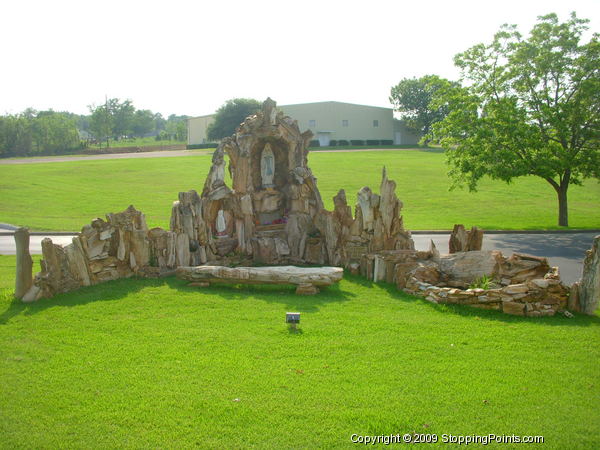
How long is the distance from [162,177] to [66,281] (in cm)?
3144

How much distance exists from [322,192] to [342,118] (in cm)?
3536

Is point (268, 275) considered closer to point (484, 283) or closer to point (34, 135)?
point (484, 283)

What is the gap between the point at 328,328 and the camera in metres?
8.60

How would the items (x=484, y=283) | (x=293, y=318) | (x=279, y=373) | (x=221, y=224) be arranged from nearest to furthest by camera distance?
(x=279, y=373) → (x=293, y=318) → (x=484, y=283) → (x=221, y=224)

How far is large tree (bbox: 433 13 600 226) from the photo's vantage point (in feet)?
67.1

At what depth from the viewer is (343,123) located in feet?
221

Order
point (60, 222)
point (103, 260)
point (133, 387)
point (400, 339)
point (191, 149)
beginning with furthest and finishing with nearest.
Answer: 1. point (191, 149)
2. point (60, 222)
3. point (103, 260)
4. point (400, 339)
5. point (133, 387)

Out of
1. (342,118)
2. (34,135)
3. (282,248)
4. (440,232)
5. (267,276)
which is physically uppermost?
(342,118)

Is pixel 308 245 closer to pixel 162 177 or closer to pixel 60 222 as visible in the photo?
pixel 60 222

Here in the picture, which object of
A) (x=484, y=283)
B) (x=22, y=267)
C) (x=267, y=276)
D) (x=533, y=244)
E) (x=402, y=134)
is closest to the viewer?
(x=22, y=267)

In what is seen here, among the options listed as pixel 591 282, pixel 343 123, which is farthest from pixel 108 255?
pixel 343 123

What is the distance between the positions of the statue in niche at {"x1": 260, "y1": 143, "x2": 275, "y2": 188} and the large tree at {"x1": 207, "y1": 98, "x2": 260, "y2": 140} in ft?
148

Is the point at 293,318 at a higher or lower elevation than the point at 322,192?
lower

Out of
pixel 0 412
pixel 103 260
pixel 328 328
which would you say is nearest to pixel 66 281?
pixel 103 260
